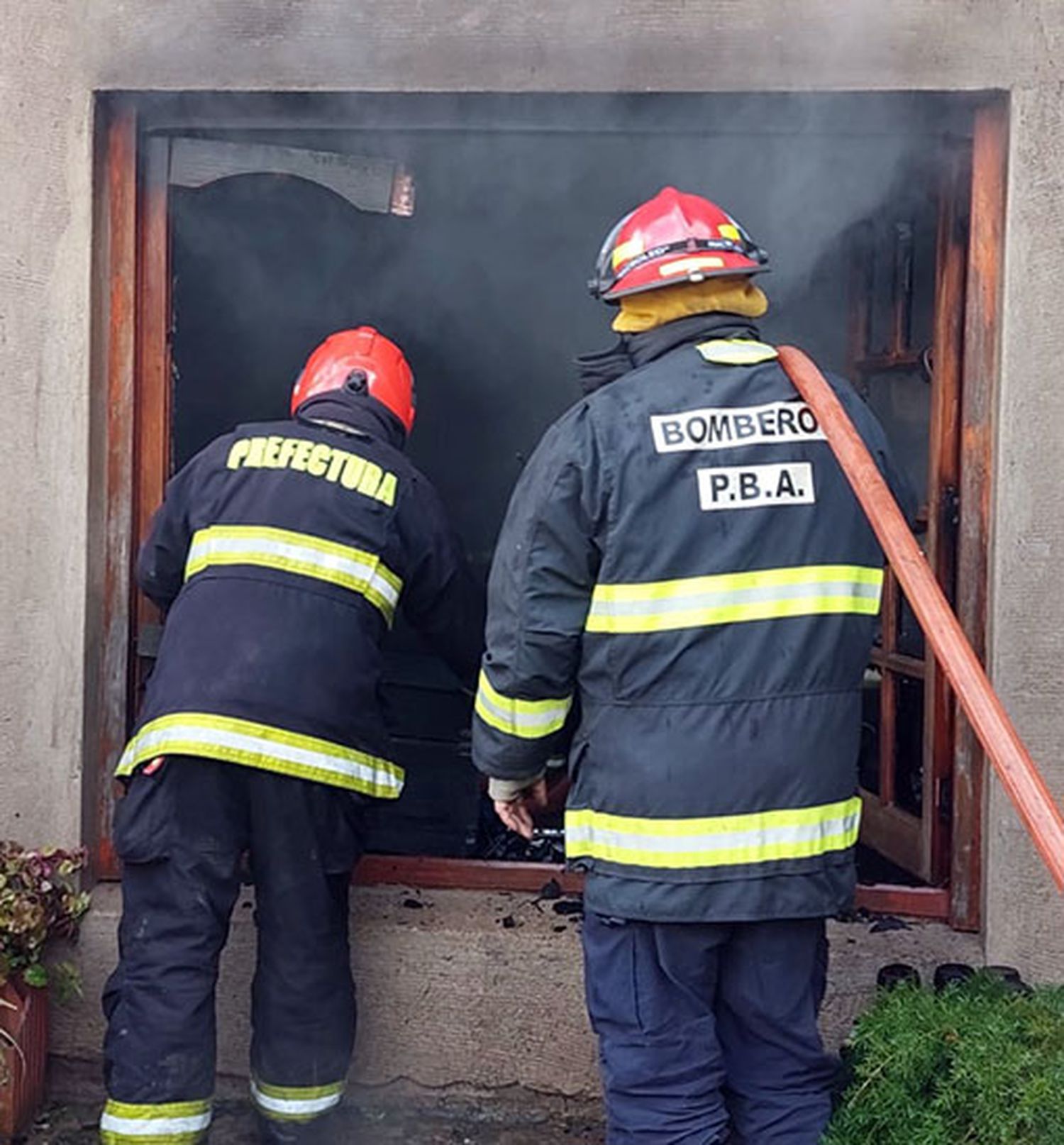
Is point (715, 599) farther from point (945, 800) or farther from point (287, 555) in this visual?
point (945, 800)

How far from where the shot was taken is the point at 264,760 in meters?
3.35

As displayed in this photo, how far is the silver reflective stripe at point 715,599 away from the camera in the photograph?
111 inches

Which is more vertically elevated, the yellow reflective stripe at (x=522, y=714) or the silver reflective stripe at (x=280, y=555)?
the silver reflective stripe at (x=280, y=555)

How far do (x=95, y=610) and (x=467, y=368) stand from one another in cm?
409

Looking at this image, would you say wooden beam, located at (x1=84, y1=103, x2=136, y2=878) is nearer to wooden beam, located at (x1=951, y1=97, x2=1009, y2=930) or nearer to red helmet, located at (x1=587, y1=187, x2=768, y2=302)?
red helmet, located at (x1=587, y1=187, x2=768, y2=302)

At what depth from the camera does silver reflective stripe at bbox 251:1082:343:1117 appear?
3.54 metres

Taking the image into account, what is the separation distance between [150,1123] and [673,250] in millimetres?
2278

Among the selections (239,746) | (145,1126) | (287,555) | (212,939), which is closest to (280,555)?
(287,555)

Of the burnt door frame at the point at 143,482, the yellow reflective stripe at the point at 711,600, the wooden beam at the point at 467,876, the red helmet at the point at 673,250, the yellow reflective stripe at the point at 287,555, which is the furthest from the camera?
the wooden beam at the point at 467,876

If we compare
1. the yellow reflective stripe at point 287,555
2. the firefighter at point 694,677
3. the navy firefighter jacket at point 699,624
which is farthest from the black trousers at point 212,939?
the navy firefighter jacket at point 699,624

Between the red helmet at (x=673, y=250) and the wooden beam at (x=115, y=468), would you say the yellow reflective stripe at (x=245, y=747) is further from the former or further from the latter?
the red helmet at (x=673, y=250)

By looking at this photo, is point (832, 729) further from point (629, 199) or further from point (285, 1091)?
point (629, 199)

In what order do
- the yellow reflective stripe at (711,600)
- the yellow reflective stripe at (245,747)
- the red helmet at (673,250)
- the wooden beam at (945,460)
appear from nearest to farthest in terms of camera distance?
the yellow reflective stripe at (711,600)
the red helmet at (673,250)
the yellow reflective stripe at (245,747)
the wooden beam at (945,460)

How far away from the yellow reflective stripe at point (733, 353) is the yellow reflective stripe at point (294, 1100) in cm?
199
